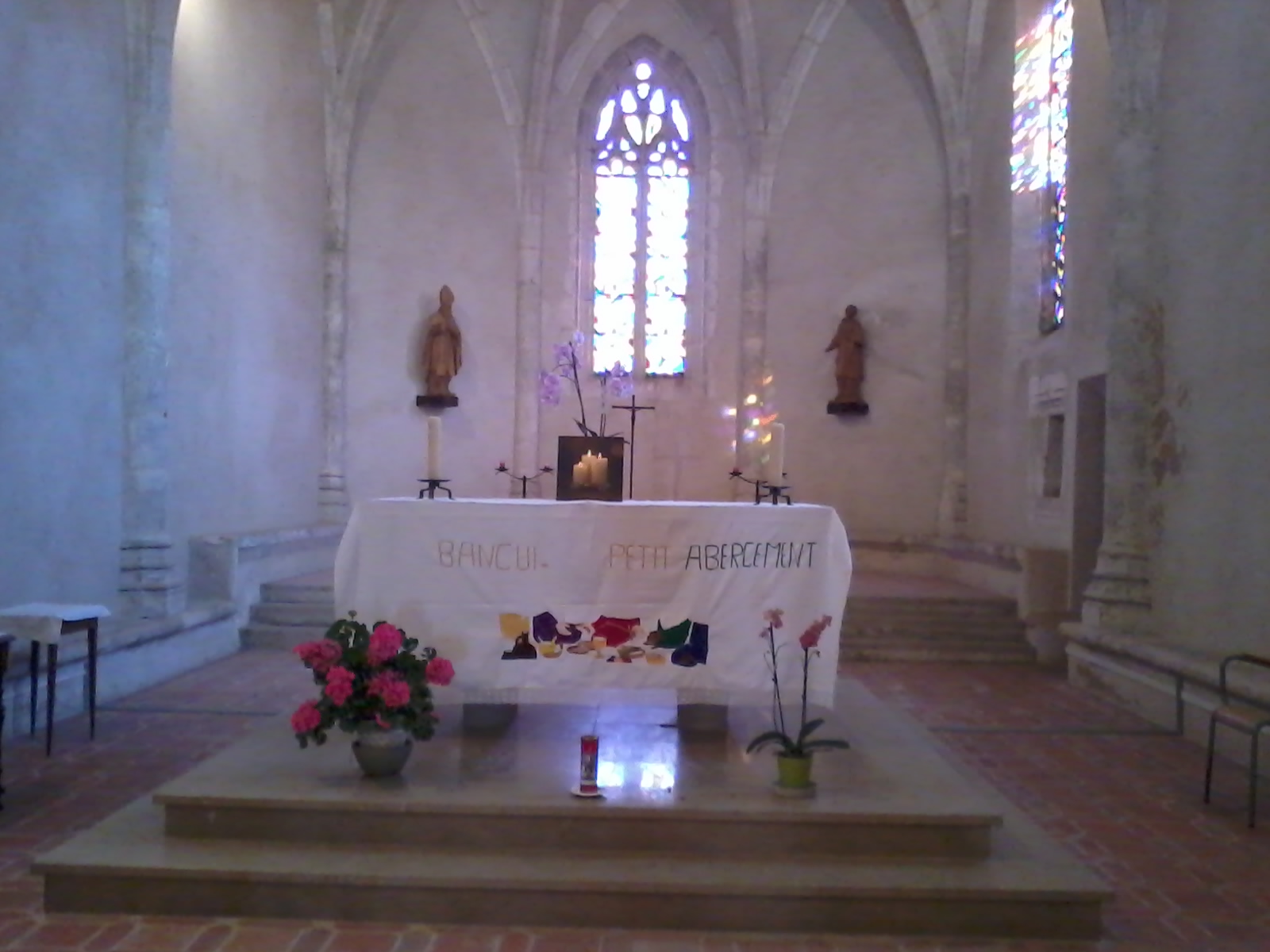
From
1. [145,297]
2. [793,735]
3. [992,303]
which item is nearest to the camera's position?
[793,735]

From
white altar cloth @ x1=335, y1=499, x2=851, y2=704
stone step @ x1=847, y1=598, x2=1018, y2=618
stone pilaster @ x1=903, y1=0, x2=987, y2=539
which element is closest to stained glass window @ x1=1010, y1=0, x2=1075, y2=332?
stone pilaster @ x1=903, y1=0, x2=987, y2=539

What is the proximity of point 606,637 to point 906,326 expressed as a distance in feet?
30.4

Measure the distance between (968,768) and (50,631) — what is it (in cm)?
520

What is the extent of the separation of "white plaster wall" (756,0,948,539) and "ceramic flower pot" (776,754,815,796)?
359 inches

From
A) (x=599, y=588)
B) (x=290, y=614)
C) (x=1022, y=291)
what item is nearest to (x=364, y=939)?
(x=599, y=588)

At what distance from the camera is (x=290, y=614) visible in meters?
10.3

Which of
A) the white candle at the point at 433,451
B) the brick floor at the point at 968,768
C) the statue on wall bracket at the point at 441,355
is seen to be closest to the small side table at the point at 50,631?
the brick floor at the point at 968,768

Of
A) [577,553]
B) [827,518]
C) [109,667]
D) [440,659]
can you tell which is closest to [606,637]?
[577,553]

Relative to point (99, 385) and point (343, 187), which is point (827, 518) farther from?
point (343, 187)

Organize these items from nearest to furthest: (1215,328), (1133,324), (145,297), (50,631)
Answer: (50,631) < (1215,328) < (1133,324) < (145,297)

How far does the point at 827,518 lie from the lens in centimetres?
533

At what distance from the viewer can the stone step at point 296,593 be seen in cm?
1049

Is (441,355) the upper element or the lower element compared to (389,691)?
upper

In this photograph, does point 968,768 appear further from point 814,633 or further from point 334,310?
point 334,310
